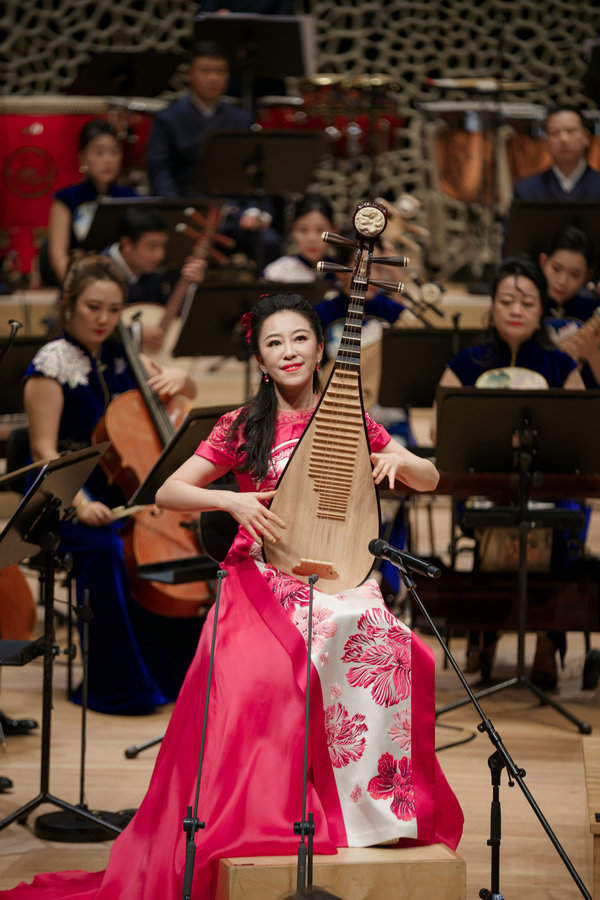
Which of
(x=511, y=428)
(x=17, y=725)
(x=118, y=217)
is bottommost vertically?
(x=17, y=725)

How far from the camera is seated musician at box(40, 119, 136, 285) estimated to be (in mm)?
6961

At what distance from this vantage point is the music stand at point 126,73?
7594 millimetres

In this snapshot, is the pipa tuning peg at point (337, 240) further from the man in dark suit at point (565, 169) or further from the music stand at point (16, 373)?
the man in dark suit at point (565, 169)

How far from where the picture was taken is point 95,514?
4152mm

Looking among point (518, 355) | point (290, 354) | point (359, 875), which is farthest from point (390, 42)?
point (359, 875)

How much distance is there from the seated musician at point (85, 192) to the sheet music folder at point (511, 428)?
11.9 feet

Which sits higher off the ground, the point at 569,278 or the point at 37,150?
the point at 37,150

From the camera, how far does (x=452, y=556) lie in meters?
4.65

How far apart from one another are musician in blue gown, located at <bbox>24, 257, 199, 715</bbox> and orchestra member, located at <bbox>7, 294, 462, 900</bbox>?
142 centimetres

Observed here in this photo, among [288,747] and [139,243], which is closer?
[288,747]

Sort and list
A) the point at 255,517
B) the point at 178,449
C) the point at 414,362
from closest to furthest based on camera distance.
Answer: the point at 255,517
the point at 178,449
the point at 414,362

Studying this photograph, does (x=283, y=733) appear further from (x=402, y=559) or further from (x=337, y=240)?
(x=337, y=240)

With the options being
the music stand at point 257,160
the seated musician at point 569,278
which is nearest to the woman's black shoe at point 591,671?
the seated musician at point 569,278

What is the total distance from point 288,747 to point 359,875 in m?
0.29
